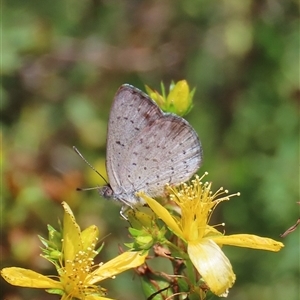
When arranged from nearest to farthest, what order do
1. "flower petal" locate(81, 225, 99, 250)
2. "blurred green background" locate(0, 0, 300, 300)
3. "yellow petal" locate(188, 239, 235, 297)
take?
"yellow petal" locate(188, 239, 235, 297) → "flower petal" locate(81, 225, 99, 250) → "blurred green background" locate(0, 0, 300, 300)

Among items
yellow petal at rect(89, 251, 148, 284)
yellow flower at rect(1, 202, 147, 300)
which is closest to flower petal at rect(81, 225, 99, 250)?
yellow flower at rect(1, 202, 147, 300)

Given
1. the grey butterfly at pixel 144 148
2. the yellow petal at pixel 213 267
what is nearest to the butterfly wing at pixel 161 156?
the grey butterfly at pixel 144 148

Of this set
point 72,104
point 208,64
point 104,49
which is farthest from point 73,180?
point 208,64

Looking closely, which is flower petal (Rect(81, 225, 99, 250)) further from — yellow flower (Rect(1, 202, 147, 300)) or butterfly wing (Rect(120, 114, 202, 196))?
butterfly wing (Rect(120, 114, 202, 196))

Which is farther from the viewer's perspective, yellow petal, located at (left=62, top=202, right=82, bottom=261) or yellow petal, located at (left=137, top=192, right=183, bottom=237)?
yellow petal, located at (left=62, top=202, right=82, bottom=261)

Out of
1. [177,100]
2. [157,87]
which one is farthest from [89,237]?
[157,87]

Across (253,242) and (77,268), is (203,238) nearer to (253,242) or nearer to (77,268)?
A: (253,242)

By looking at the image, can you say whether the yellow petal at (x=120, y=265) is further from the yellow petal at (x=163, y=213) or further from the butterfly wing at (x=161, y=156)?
the butterfly wing at (x=161, y=156)
